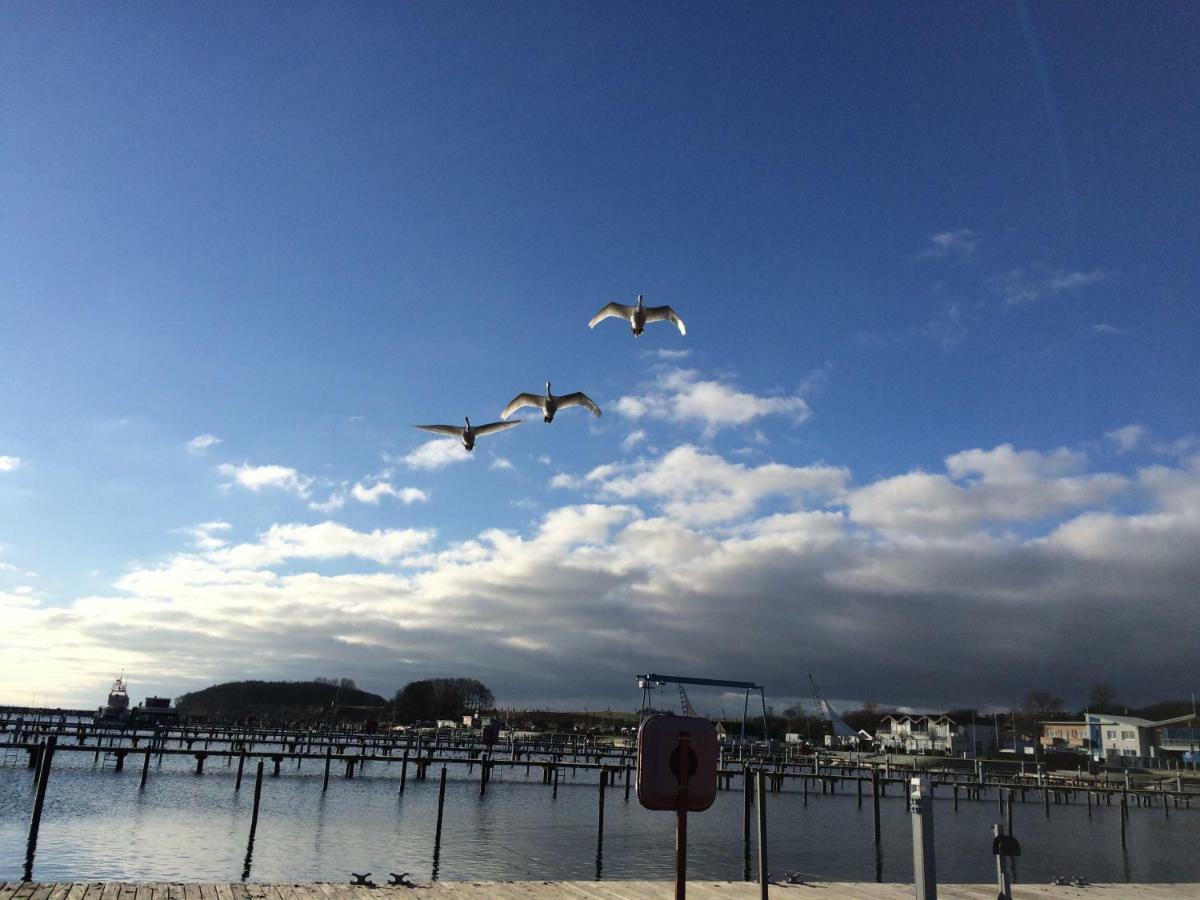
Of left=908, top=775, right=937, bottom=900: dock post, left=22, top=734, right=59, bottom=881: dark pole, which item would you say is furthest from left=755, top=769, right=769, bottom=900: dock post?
left=22, top=734, right=59, bottom=881: dark pole

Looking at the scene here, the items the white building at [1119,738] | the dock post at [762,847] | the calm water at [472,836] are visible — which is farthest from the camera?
the white building at [1119,738]

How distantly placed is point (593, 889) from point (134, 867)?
20715mm

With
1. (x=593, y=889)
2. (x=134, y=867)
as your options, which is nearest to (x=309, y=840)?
(x=134, y=867)

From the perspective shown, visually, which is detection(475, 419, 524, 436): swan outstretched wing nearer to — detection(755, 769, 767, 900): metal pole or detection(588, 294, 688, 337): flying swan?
detection(588, 294, 688, 337): flying swan

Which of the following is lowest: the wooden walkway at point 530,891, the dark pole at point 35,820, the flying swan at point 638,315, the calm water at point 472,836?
the calm water at point 472,836

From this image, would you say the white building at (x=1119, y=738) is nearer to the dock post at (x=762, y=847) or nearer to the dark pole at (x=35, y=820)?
the dock post at (x=762, y=847)

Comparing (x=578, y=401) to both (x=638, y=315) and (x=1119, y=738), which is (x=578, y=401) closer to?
(x=638, y=315)

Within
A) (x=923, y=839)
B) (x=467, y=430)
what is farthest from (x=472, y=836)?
(x=923, y=839)

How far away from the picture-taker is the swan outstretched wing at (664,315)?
20078 millimetres

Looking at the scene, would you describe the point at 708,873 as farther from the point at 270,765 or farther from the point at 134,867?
the point at 270,765

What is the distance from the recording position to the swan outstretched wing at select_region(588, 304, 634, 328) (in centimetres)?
2005

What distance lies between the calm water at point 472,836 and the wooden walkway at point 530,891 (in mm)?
15348

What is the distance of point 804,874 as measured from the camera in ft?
98.2

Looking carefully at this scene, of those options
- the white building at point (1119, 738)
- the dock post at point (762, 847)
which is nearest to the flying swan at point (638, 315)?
the dock post at point (762, 847)
